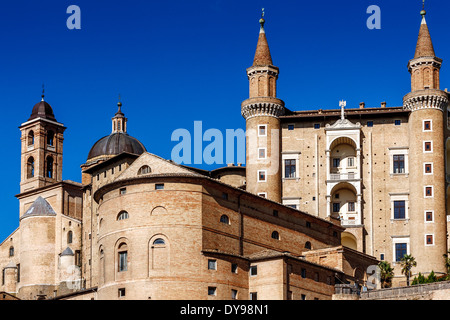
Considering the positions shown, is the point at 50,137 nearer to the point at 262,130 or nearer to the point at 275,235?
the point at 262,130

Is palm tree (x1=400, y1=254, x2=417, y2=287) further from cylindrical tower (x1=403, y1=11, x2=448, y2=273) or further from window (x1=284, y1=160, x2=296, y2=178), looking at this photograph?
window (x1=284, y1=160, x2=296, y2=178)

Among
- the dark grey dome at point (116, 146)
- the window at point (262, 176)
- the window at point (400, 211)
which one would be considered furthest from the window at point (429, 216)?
the dark grey dome at point (116, 146)

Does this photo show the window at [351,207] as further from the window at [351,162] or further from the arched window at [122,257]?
the arched window at [122,257]

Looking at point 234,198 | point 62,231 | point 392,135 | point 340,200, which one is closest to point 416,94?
point 392,135

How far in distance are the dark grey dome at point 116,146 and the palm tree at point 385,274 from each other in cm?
3312

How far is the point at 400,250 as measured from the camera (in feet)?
286

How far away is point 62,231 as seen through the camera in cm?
9825

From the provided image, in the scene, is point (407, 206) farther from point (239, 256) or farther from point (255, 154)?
point (239, 256)

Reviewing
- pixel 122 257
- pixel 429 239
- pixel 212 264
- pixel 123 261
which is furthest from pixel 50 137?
pixel 212 264

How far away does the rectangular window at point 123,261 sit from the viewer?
226 ft
